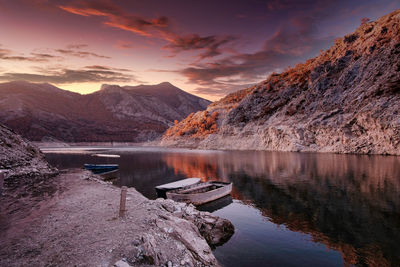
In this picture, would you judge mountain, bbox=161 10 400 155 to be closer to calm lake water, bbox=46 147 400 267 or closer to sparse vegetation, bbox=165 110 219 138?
sparse vegetation, bbox=165 110 219 138

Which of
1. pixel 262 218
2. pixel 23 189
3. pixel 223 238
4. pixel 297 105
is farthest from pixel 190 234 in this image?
pixel 297 105

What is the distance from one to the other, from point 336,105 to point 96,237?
9530 centimetres

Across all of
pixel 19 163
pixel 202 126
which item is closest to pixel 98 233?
pixel 19 163

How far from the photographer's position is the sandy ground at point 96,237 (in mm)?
8586

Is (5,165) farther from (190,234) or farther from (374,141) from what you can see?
(374,141)

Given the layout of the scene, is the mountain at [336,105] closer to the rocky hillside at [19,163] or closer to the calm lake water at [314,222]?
the calm lake water at [314,222]

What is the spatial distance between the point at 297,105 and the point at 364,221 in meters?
93.4

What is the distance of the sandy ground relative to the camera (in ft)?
28.2

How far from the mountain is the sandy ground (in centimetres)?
7104

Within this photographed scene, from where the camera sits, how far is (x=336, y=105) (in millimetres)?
86625

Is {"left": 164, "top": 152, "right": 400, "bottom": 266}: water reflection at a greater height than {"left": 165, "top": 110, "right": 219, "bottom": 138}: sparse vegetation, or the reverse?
{"left": 165, "top": 110, "right": 219, "bottom": 138}: sparse vegetation

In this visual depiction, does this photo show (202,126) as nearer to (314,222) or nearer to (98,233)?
(314,222)

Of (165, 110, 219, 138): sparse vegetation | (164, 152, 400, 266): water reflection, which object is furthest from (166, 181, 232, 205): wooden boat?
(165, 110, 219, 138): sparse vegetation

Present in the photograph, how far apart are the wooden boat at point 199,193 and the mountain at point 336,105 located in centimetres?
5802
